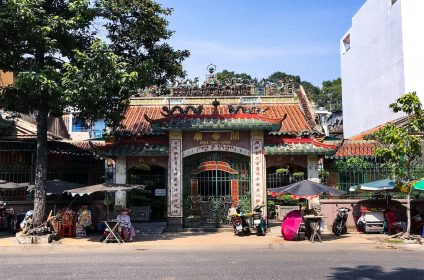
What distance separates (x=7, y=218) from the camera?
18.2 meters

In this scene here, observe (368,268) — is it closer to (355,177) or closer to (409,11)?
(355,177)

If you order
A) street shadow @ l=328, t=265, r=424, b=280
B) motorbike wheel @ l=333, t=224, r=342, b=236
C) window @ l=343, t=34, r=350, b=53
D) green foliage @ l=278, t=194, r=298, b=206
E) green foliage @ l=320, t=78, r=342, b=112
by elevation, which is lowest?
street shadow @ l=328, t=265, r=424, b=280

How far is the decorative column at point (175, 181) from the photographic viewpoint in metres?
19.3

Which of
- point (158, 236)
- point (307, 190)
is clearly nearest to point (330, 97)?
point (307, 190)

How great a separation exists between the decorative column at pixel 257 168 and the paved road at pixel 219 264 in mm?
5943

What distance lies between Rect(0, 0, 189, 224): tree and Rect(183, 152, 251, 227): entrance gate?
4.08 metres

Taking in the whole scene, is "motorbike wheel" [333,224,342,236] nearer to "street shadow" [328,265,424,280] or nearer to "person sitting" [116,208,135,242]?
"street shadow" [328,265,424,280]

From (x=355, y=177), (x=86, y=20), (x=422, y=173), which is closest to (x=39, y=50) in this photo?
(x=86, y=20)

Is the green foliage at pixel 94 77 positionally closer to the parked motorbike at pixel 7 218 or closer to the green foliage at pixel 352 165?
the parked motorbike at pixel 7 218

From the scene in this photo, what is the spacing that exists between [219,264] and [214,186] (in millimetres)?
9497

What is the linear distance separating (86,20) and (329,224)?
1246cm

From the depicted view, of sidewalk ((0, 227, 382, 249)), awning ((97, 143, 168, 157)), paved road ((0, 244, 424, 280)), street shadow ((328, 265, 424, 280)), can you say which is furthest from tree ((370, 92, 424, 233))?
awning ((97, 143, 168, 157))

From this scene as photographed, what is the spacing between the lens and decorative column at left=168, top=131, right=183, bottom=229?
1931 cm

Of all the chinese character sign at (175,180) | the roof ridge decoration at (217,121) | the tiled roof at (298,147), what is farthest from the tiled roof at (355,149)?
the chinese character sign at (175,180)
